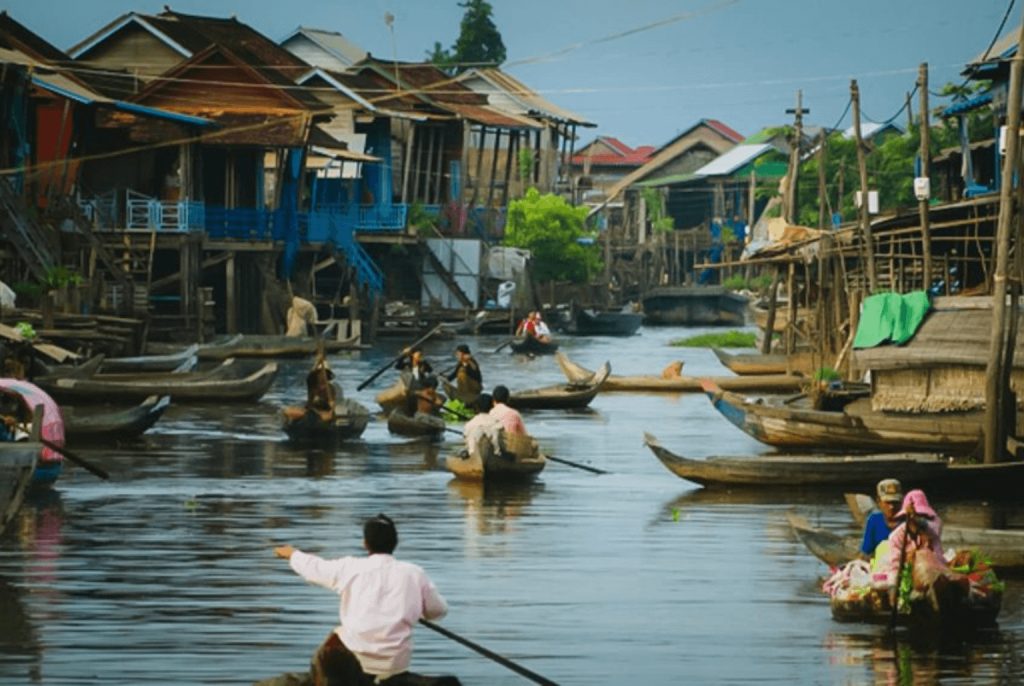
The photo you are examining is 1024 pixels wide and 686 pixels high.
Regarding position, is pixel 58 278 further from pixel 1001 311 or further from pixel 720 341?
pixel 720 341

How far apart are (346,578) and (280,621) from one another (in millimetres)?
4197

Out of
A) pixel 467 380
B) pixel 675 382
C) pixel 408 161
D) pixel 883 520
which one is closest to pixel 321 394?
pixel 467 380

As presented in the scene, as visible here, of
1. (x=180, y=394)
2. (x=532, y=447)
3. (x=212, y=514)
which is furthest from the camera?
(x=180, y=394)

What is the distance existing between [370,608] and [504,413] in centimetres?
1201

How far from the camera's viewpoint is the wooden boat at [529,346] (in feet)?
174

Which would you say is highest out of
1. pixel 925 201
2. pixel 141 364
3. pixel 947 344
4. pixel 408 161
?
pixel 408 161

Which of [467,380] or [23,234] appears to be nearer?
[467,380]

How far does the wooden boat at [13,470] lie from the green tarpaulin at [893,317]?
A: 11.9 metres

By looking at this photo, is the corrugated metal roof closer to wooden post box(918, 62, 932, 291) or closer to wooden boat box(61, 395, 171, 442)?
wooden post box(918, 62, 932, 291)

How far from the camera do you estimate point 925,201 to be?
27.4m

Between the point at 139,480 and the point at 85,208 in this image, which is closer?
the point at 139,480

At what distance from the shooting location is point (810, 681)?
1218 cm

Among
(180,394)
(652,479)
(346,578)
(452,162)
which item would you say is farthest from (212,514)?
(452,162)

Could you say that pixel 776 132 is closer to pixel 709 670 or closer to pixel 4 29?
pixel 4 29
